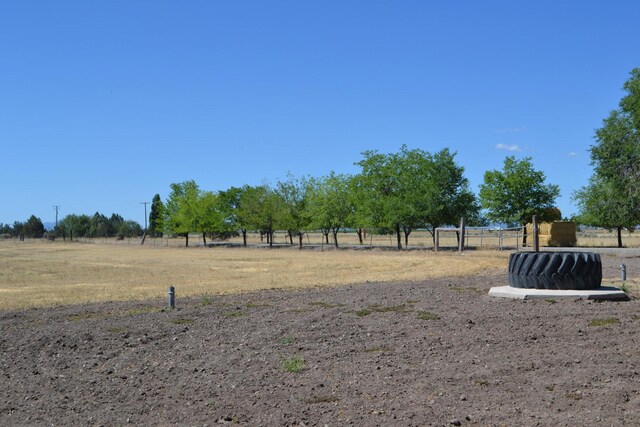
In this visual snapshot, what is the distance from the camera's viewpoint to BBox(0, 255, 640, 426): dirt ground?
22.2 ft

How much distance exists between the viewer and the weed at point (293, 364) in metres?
8.35

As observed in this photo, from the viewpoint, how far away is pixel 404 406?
6.81 meters

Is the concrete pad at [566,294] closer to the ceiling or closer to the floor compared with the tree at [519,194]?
closer to the floor

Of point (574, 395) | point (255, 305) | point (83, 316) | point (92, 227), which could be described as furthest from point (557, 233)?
point (92, 227)

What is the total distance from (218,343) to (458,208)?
159ft

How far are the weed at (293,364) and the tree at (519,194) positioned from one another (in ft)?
162

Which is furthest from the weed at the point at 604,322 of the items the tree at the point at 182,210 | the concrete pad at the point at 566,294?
the tree at the point at 182,210

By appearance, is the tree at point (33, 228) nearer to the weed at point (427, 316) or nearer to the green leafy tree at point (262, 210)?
the green leafy tree at point (262, 210)

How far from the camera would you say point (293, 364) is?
27.8 ft

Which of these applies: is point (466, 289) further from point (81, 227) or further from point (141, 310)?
point (81, 227)

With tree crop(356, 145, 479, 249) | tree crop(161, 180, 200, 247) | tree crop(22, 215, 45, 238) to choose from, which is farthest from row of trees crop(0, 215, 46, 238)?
tree crop(356, 145, 479, 249)

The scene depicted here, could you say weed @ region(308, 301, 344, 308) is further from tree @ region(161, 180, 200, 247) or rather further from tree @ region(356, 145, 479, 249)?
tree @ region(161, 180, 200, 247)

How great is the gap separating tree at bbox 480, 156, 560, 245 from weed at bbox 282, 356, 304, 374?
1947 inches

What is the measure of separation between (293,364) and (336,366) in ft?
1.79
